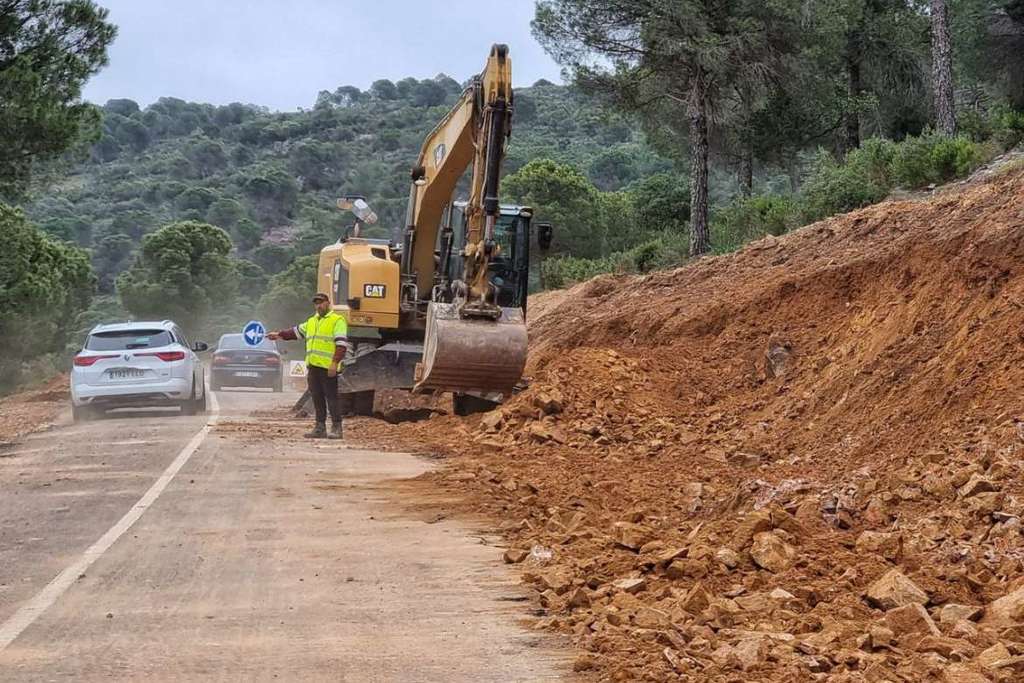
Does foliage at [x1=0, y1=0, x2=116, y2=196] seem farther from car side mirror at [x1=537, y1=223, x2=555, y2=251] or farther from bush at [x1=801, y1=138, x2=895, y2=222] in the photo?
bush at [x1=801, y1=138, x2=895, y2=222]

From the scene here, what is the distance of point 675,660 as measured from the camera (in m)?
6.27

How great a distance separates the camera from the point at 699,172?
3194 centimetres

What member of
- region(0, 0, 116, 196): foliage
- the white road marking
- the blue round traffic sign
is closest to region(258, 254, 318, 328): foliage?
the blue round traffic sign

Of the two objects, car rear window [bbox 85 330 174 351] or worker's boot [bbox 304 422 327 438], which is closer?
worker's boot [bbox 304 422 327 438]

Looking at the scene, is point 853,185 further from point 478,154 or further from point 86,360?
point 86,360

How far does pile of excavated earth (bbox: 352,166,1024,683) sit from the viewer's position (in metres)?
6.56

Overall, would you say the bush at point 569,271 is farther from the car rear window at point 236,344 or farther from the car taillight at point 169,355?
the car taillight at point 169,355

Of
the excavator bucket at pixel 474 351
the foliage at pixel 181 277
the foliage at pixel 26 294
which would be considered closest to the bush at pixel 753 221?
the excavator bucket at pixel 474 351

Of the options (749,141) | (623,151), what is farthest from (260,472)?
(623,151)

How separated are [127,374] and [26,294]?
88.3 feet

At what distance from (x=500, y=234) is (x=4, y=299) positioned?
97.9ft

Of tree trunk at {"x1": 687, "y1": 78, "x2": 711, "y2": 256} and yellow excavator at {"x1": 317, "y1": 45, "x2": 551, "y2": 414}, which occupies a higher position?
tree trunk at {"x1": 687, "y1": 78, "x2": 711, "y2": 256}

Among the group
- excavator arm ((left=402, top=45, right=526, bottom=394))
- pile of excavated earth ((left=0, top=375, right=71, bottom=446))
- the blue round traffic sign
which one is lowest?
pile of excavated earth ((left=0, top=375, right=71, bottom=446))

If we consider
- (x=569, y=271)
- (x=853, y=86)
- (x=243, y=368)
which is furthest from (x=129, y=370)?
(x=853, y=86)
